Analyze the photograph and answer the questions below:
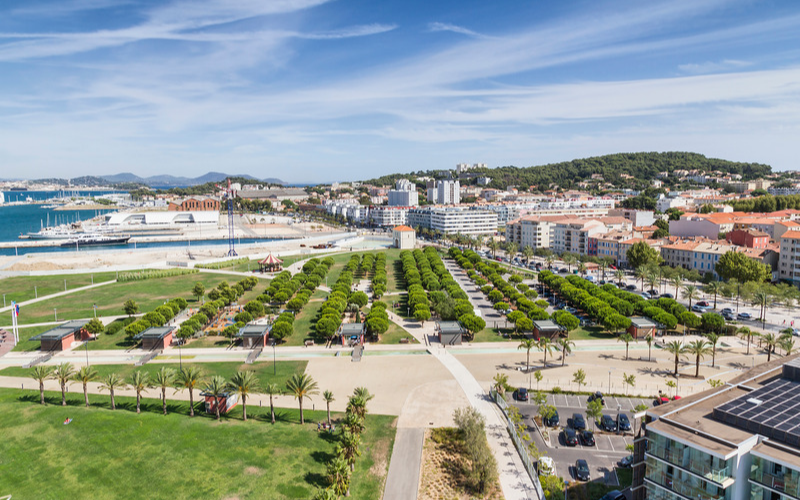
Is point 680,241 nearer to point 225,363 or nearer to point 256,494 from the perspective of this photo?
point 225,363

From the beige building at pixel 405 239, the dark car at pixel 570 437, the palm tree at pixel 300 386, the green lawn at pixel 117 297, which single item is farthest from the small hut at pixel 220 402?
the beige building at pixel 405 239

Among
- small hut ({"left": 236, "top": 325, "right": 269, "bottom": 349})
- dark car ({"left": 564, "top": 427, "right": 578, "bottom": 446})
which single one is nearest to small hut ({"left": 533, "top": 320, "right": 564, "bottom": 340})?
dark car ({"left": 564, "top": 427, "right": 578, "bottom": 446})

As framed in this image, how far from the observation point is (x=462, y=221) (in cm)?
13800

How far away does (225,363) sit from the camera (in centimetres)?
3994

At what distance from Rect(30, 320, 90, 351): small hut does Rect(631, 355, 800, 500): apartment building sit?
4504 centimetres

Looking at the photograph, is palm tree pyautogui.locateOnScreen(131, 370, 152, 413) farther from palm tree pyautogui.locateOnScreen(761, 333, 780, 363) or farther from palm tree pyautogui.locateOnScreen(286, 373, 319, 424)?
palm tree pyautogui.locateOnScreen(761, 333, 780, 363)

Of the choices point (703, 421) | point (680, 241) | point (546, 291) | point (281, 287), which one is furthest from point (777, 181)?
point (703, 421)

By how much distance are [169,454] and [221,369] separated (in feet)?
43.1

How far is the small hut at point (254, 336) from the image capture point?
43.7m

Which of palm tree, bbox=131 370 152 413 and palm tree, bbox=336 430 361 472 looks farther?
palm tree, bbox=131 370 152 413

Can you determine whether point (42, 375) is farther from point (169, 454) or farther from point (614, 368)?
point (614, 368)

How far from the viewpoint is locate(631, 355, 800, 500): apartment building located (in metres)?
16.0

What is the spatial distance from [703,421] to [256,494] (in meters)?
18.8

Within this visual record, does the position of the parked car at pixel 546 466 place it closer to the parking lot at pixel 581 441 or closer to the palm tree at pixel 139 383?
Result: the parking lot at pixel 581 441
